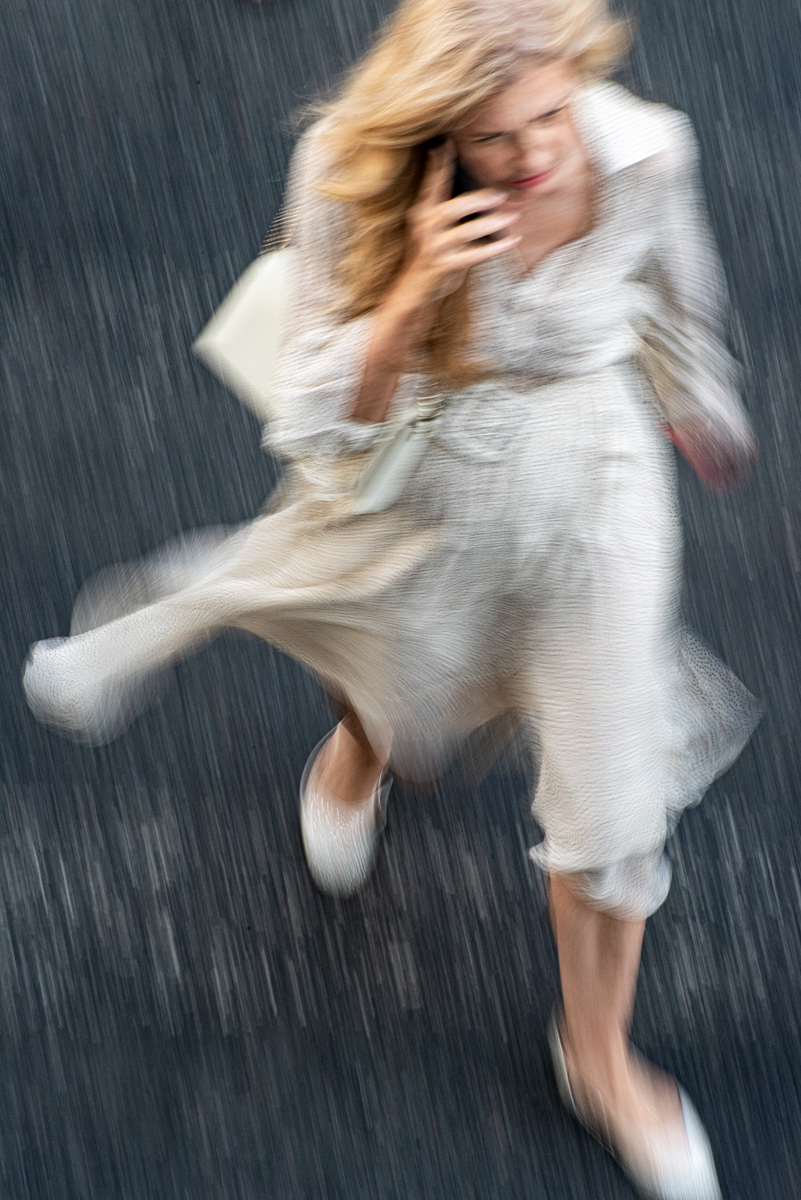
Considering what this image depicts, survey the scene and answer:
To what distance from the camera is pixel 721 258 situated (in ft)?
8.55

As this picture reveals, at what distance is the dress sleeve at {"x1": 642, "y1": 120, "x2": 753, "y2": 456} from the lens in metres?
1.39

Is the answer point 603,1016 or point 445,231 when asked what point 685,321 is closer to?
point 445,231

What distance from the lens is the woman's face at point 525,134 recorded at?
3.93ft

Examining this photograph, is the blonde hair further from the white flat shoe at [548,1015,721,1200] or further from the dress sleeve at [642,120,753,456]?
the white flat shoe at [548,1015,721,1200]

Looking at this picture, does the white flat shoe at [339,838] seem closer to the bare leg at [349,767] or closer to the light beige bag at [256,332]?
the bare leg at [349,767]

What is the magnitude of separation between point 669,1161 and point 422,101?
5.56 feet

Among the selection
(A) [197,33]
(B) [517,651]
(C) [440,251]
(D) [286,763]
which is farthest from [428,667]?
(A) [197,33]

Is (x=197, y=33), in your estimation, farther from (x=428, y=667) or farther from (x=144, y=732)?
(x=428, y=667)

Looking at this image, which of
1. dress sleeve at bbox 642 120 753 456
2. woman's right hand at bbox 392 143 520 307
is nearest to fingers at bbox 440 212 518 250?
woman's right hand at bbox 392 143 520 307

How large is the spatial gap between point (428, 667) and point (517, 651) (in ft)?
0.42

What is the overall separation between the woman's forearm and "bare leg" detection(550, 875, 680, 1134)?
0.84 meters

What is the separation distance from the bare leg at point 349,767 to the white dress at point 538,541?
0.23m

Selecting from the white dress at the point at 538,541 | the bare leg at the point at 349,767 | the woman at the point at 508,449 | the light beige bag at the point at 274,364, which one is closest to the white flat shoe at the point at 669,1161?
the woman at the point at 508,449

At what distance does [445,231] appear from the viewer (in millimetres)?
1212
